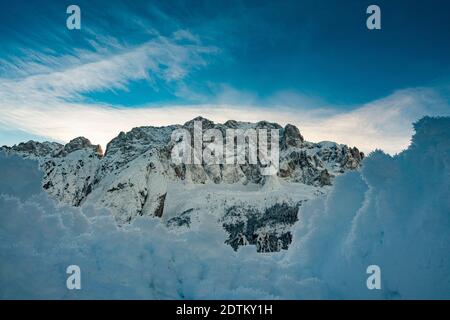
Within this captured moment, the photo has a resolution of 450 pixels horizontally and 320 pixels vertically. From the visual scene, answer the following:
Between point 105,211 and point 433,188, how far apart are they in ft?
40.5

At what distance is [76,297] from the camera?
968cm

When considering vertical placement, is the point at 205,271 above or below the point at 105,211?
below

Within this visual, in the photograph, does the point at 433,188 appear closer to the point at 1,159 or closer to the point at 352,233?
the point at 352,233

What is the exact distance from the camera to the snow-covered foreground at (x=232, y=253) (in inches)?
408

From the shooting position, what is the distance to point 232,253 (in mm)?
12711

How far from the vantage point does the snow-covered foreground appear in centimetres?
1038
